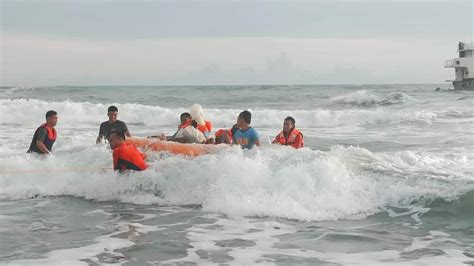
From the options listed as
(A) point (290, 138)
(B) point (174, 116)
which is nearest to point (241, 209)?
(A) point (290, 138)

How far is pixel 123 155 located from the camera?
29.7 ft

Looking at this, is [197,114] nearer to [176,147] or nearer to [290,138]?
[176,147]

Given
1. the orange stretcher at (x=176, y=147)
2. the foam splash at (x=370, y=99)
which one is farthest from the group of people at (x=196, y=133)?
the foam splash at (x=370, y=99)

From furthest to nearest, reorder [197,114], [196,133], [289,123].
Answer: [197,114], [196,133], [289,123]

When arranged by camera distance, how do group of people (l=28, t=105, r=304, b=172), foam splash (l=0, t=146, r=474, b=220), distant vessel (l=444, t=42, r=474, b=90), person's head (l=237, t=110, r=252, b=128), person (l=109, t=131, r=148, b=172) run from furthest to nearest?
1. distant vessel (l=444, t=42, r=474, b=90)
2. group of people (l=28, t=105, r=304, b=172)
3. person's head (l=237, t=110, r=252, b=128)
4. person (l=109, t=131, r=148, b=172)
5. foam splash (l=0, t=146, r=474, b=220)

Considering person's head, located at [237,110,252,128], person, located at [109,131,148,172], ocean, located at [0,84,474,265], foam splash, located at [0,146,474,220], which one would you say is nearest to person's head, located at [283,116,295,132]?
ocean, located at [0,84,474,265]

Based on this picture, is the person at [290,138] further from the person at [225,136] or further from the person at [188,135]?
the person at [188,135]

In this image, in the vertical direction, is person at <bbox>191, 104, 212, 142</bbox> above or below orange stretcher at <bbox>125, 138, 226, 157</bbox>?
above

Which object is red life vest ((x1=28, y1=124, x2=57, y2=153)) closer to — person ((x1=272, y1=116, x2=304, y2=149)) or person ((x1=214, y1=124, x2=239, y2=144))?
person ((x1=214, y1=124, x2=239, y2=144))

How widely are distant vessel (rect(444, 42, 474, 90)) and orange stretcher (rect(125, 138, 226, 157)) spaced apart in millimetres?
42162

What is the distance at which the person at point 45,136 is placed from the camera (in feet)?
33.8

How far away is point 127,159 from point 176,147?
3.36ft

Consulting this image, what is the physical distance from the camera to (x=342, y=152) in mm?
10078

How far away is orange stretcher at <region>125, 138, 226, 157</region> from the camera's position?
31.7ft
